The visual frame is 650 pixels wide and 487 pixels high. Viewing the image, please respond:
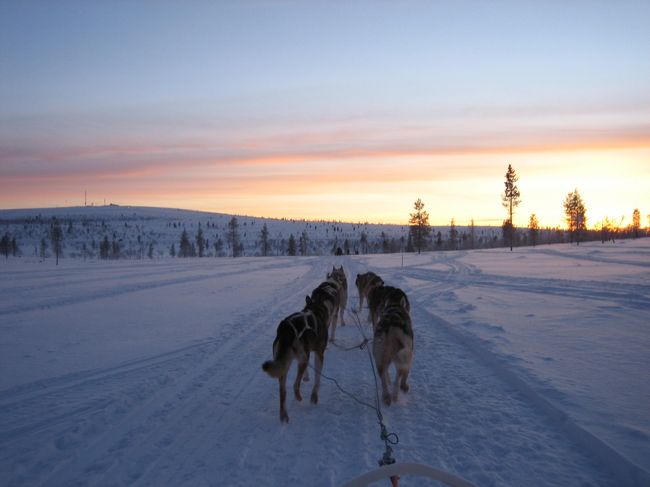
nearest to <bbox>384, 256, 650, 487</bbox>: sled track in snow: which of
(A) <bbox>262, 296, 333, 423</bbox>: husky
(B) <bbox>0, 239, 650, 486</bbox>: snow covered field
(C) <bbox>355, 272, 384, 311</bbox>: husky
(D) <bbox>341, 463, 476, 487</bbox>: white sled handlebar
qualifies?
(B) <bbox>0, 239, 650, 486</bbox>: snow covered field

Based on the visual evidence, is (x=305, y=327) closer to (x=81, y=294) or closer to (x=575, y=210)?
(x=81, y=294)

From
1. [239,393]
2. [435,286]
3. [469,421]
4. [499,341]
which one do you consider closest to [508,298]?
[435,286]

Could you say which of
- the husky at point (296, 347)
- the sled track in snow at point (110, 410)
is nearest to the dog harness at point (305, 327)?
the husky at point (296, 347)

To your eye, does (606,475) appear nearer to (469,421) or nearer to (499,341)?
(469,421)

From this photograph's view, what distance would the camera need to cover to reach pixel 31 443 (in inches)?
189

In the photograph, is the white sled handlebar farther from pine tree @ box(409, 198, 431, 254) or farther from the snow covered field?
pine tree @ box(409, 198, 431, 254)

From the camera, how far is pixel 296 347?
5465 millimetres

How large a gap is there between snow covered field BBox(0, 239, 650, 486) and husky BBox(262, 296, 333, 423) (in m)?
0.39

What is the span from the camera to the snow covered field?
4.16m

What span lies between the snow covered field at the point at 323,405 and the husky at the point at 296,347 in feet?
1.28

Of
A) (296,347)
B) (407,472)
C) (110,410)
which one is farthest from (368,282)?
(407,472)

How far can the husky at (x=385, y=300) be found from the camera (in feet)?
28.8

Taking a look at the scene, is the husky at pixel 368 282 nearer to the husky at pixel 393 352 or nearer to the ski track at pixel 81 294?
the husky at pixel 393 352

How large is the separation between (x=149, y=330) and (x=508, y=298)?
39.8ft
